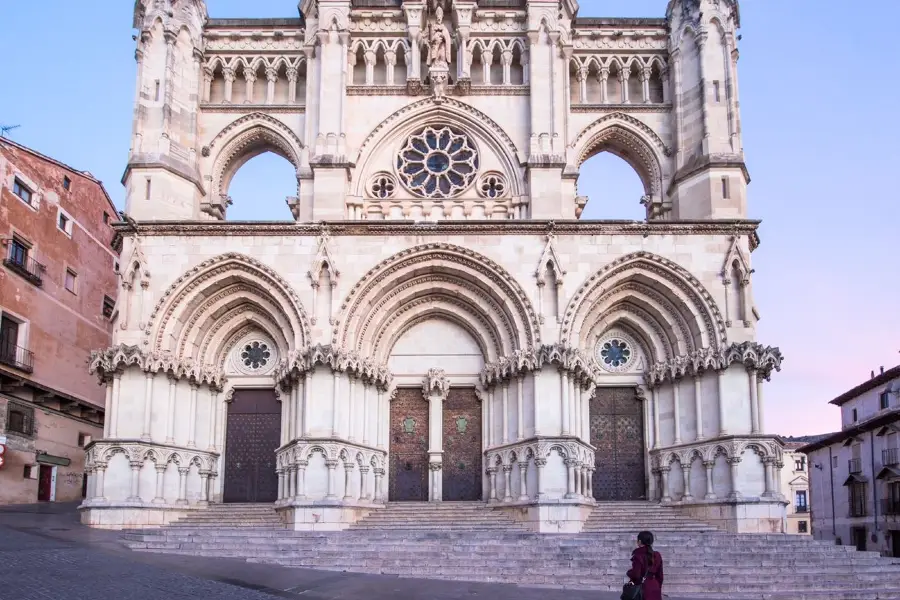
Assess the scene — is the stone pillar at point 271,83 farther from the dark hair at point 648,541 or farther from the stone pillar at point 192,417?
the dark hair at point 648,541

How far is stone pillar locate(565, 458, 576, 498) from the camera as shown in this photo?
2216 centimetres

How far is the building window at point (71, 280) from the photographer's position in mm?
33969

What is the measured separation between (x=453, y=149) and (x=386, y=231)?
432 cm

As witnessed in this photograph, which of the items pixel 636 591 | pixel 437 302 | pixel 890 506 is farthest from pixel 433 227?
pixel 890 506

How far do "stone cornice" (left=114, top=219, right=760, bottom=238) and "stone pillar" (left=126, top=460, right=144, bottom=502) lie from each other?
19.4 feet

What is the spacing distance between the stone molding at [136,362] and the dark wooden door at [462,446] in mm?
6869

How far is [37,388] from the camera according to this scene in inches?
1200

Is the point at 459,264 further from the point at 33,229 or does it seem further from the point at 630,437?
the point at 33,229

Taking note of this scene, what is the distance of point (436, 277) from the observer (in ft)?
82.3

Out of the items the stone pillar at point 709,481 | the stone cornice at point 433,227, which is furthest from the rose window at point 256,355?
the stone pillar at point 709,481

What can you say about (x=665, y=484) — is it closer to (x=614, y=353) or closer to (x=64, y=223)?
(x=614, y=353)

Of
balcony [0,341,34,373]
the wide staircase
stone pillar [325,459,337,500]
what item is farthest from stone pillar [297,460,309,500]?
→ balcony [0,341,34,373]

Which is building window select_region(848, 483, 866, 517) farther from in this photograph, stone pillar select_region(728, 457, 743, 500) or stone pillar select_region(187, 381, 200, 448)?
stone pillar select_region(187, 381, 200, 448)

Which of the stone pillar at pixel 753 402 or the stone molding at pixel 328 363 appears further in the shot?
the stone molding at pixel 328 363
